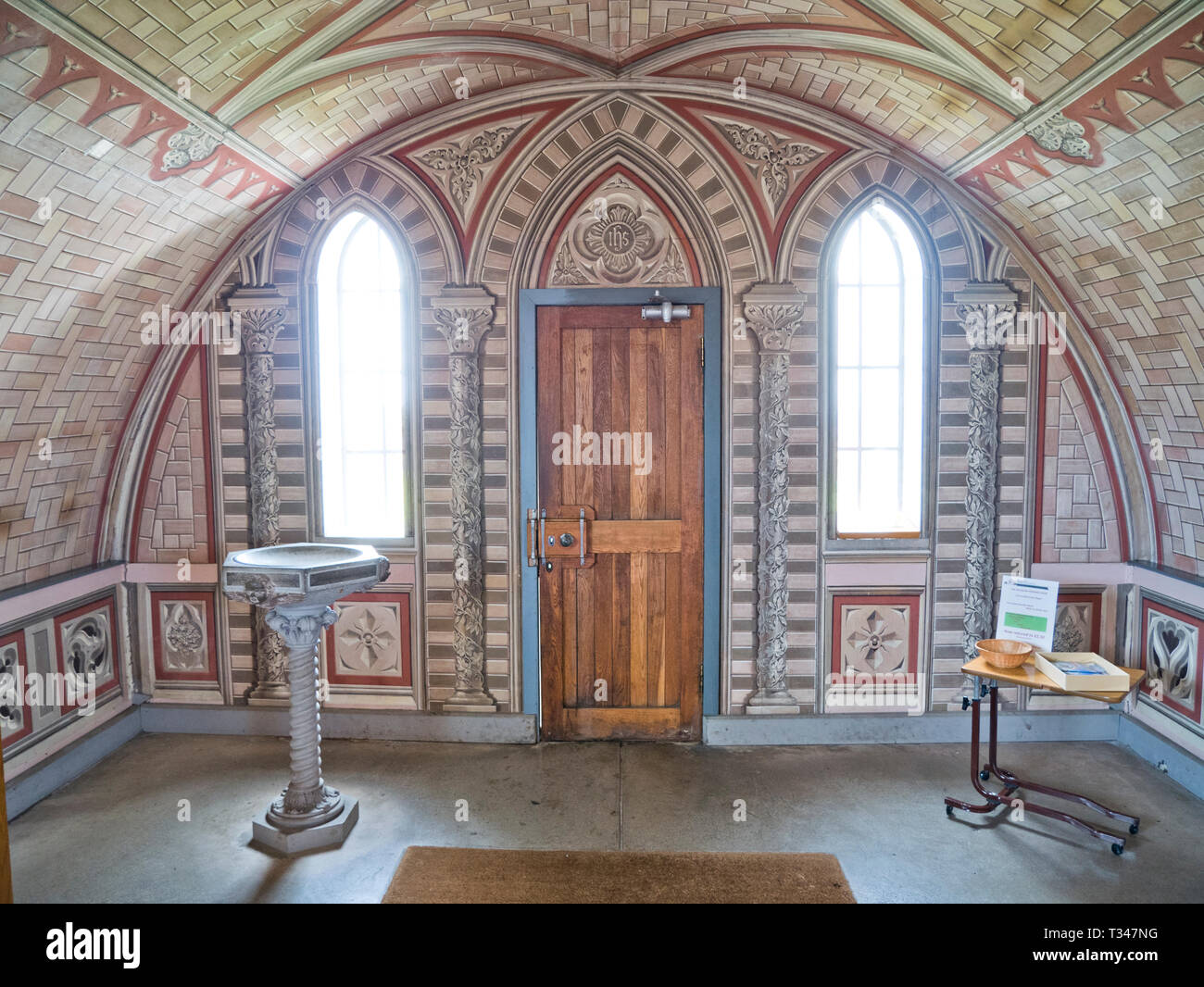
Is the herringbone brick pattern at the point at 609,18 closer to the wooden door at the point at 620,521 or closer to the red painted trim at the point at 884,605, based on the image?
the wooden door at the point at 620,521

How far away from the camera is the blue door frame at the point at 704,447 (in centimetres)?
491

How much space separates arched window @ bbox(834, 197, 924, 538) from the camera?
4953 millimetres

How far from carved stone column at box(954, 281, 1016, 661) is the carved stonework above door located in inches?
63.9

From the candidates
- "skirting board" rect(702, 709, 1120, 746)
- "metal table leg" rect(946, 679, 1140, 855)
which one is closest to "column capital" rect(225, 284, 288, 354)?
"skirting board" rect(702, 709, 1120, 746)

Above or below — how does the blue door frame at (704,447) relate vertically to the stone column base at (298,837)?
above

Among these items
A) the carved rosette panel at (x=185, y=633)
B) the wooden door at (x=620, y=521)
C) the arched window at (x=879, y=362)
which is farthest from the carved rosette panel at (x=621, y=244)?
the carved rosette panel at (x=185, y=633)

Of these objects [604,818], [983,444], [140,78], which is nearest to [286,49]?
[140,78]

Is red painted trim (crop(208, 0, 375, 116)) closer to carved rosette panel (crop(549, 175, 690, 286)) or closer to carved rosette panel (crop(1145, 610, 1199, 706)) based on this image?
carved rosette panel (crop(549, 175, 690, 286))

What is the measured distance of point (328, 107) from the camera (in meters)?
4.20

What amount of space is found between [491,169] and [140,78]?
2047mm

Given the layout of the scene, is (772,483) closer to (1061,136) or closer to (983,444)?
(983,444)

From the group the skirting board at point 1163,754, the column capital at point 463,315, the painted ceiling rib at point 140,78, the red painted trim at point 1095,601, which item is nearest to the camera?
the painted ceiling rib at point 140,78

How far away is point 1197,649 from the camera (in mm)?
4484

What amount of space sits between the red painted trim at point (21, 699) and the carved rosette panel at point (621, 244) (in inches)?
133
